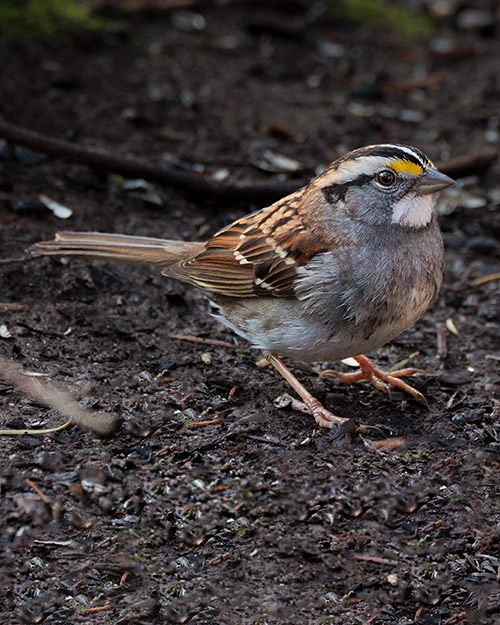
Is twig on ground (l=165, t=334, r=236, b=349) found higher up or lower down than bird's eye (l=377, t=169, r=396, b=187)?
lower down

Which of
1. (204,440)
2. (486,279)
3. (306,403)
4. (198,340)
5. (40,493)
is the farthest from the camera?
(486,279)

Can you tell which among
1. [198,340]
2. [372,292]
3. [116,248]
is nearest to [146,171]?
[116,248]

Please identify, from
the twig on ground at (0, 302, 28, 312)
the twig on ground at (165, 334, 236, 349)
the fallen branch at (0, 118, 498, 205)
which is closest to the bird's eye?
the twig on ground at (165, 334, 236, 349)

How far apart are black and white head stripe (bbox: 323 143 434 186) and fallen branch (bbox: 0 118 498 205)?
1.59m

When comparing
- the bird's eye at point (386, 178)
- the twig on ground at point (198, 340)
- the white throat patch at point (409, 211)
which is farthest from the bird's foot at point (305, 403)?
the bird's eye at point (386, 178)

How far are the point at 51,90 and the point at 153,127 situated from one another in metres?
0.90

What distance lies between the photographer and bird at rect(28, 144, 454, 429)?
413 centimetres

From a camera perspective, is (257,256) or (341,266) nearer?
(341,266)

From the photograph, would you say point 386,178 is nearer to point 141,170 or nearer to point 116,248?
point 116,248

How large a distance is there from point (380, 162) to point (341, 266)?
0.55 m

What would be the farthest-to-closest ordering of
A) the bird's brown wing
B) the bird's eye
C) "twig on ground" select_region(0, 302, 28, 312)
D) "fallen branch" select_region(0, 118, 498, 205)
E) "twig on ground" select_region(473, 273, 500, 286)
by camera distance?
"twig on ground" select_region(473, 273, 500, 286) → "fallen branch" select_region(0, 118, 498, 205) → "twig on ground" select_region(0, 302, 28, 312) → the bird's brown wing → the bird's eye

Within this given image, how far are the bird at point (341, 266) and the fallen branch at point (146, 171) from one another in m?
1.41

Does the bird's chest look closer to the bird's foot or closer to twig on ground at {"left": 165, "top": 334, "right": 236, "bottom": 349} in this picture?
the bird's foot

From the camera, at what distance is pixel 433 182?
4.14m
